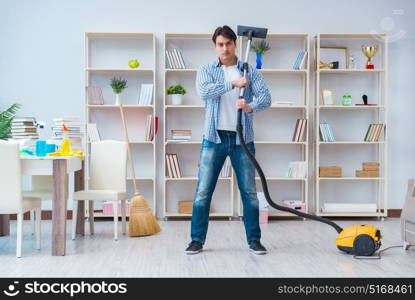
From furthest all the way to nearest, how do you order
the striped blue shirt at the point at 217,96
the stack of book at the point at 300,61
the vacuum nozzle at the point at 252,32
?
the stack of book at the point at 300,61 → the striped blue shirt at the point at 217,96 → the vacuum nozzle at the point at 252,32

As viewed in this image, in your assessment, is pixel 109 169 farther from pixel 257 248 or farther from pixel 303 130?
pixel 303 130

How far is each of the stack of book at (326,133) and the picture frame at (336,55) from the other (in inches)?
28.2

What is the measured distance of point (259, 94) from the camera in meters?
3.73

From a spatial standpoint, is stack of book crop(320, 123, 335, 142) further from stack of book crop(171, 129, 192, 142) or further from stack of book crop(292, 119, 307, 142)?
stack of book crop(171, 129, 192, 142)

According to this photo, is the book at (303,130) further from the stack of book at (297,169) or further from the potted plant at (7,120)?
the potted plant at (7,120)

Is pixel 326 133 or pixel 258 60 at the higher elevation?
pixel 258 60

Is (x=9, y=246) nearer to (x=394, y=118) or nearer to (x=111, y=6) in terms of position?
(x=111, y=6)

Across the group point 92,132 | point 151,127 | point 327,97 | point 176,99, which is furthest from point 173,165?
point 327,97

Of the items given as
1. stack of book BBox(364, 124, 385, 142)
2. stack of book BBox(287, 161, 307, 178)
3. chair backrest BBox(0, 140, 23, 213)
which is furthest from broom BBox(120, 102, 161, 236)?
stack of book BBox(364, 124, 385, 142)

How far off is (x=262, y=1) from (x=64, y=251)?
3.58m

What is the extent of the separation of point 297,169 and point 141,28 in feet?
7.30

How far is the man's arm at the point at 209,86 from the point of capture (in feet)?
11.7

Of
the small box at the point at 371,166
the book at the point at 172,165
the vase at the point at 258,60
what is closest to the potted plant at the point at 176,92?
the book at the point at 172,165

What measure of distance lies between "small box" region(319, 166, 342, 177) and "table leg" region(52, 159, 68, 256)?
299 centimetres
